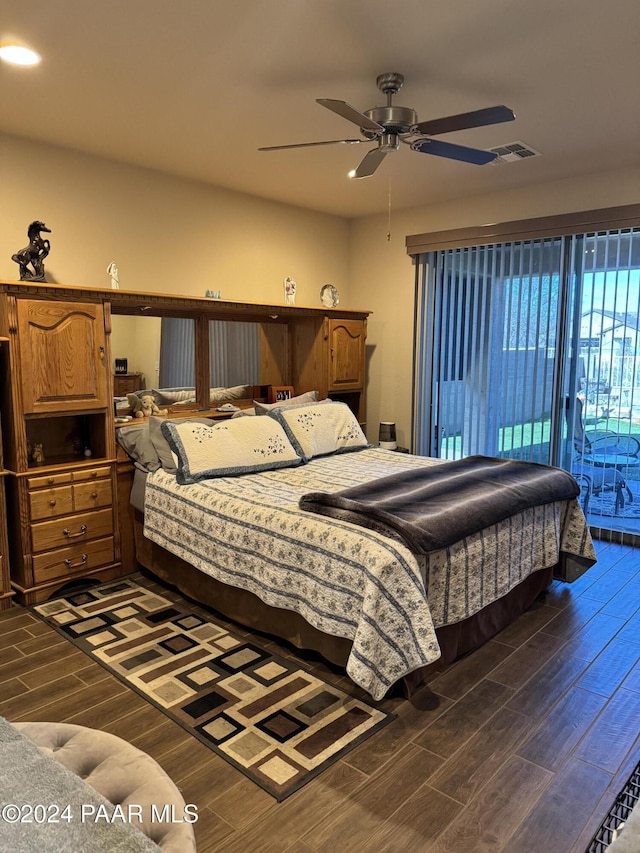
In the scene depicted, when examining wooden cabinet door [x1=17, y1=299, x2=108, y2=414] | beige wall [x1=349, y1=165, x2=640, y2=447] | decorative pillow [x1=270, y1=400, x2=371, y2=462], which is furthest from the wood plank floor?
beige wall [x1=349, y1=165, x2=640, y2=447]

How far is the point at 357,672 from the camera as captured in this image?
2.26 meters

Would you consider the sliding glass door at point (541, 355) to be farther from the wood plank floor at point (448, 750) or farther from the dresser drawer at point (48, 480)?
the dresser drawer at point (48, 480)

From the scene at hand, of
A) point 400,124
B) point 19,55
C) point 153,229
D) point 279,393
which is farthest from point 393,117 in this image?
point 279,393

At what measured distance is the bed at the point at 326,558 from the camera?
90.8 inches

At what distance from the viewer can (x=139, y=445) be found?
3.67m

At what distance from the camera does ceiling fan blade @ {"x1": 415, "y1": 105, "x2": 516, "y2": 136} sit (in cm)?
233

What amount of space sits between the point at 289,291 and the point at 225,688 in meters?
3.38

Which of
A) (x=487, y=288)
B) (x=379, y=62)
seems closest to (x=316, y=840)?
(x=379, y=62)

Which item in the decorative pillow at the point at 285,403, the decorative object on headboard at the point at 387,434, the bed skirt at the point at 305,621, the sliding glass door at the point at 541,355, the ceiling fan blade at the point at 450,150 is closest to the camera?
the bed skirt at the point at 305,621

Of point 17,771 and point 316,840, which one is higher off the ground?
point 17,771

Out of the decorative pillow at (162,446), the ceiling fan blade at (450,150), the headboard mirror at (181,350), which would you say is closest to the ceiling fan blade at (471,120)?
the ceiling fan blade at (450,150)

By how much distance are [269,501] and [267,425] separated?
0.97 m

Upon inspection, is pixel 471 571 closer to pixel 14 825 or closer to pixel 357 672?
pixel 357 672

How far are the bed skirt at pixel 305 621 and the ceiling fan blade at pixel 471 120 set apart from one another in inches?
84.7
